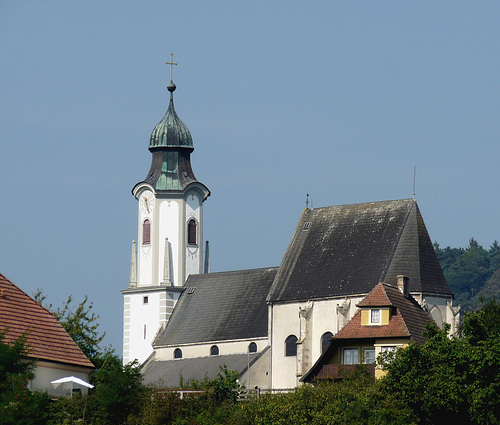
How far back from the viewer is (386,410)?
50781mm

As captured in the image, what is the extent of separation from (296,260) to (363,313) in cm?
1755

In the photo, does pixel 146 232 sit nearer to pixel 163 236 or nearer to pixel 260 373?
pixel 163 236

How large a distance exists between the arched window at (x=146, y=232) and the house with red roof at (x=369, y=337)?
29.4m

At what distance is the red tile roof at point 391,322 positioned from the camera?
59562mm

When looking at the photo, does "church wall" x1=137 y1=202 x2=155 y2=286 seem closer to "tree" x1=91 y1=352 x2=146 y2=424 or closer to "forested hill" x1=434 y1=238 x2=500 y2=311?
"tree" x1=91 y1=352 x2=146 y2=424

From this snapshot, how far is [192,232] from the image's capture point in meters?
89.5

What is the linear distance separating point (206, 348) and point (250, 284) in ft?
14.4

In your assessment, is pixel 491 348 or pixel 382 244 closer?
pixel 491 348

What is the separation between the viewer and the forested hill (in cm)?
18375

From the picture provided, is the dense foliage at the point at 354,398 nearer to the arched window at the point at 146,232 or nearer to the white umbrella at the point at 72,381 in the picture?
the white umbrella at the point at 72,381

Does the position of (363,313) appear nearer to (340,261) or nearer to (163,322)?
(340,261)

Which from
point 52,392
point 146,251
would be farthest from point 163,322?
point 52,392

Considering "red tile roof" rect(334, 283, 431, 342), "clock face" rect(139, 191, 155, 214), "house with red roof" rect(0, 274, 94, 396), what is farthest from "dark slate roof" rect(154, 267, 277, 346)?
"house with red roof" rect(0, 274, 94, 396)

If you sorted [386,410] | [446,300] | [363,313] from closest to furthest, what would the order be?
[386,410], [363,313], [446,300]
